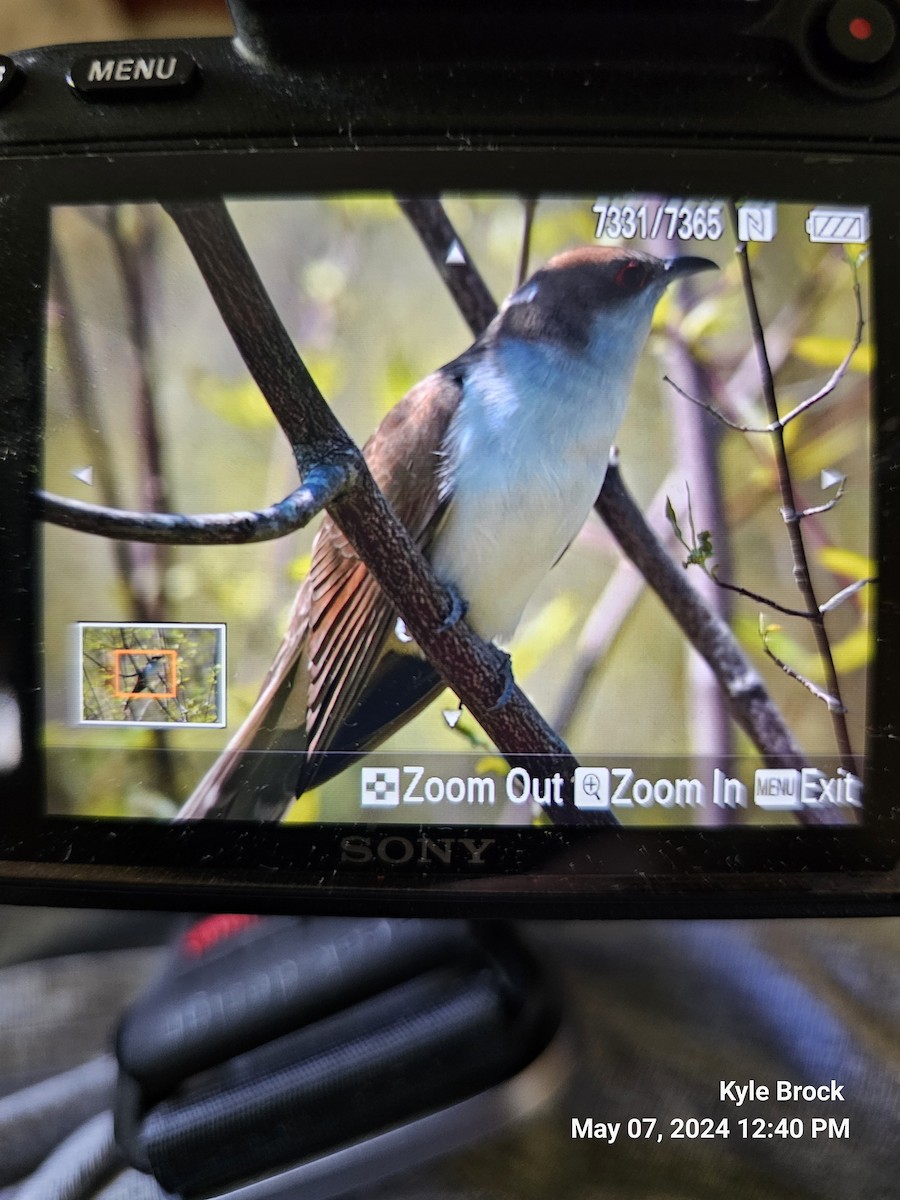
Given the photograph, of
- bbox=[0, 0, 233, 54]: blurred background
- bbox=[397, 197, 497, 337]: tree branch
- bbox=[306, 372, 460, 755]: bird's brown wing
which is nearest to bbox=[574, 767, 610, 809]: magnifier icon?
bbox=[306, 372, 460, 755]: bird's brown wing

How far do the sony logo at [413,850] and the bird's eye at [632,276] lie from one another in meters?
0.26

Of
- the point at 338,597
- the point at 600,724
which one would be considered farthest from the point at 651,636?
the point at 338,597

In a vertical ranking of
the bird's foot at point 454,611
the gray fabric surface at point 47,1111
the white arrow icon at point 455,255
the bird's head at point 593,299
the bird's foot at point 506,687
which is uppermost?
the white arrow icon at point 455,255

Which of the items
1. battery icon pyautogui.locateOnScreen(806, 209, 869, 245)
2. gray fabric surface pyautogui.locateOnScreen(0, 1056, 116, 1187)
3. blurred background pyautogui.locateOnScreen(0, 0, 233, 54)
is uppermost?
blurred background pyautogui.locateOnScreen(0, 0, 233, 54)

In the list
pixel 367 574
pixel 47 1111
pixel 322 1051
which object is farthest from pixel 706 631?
pixel 47 1111

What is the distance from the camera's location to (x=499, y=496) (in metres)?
0.38

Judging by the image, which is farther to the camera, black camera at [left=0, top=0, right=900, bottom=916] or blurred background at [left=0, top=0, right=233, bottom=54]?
blurred background at [left=0, top=0, right=233, bottom=54]

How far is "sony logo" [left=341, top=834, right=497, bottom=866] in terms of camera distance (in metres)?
0.37

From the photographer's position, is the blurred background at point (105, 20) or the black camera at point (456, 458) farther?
the blurred background at point (105, 20)

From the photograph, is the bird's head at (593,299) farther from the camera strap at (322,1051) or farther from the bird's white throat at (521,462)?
the camera strap at (322,1051)

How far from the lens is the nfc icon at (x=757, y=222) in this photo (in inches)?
14.1

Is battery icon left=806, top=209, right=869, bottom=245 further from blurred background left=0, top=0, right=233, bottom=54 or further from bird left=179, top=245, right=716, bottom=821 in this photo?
blurred background left=0, top=0, right=233, bottom=54

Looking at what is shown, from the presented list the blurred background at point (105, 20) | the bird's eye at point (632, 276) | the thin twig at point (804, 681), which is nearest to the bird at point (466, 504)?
the bird's eye at point (632, 276)

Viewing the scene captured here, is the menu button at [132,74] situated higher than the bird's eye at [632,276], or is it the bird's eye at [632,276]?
the menu button at [132,74]
